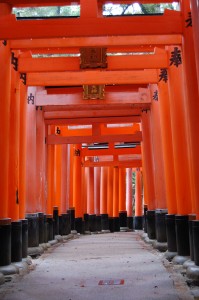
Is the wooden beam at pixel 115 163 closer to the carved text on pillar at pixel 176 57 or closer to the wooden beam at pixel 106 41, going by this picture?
the carved text on pillar at pixel 176 57

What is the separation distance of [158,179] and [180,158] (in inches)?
145

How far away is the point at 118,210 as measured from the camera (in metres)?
26.6

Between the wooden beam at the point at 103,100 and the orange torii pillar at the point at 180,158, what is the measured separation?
3.60 metres

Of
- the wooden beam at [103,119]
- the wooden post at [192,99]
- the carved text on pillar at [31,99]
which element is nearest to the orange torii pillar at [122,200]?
the wooden beam at [103,119]

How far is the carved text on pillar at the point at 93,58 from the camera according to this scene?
927cm

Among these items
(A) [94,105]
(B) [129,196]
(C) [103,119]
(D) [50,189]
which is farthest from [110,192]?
(A) [94,105]

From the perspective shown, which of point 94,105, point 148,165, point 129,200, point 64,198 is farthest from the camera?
point 129,200

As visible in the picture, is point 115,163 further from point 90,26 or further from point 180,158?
point 90,26

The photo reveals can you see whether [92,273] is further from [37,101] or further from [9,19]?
[37,101]

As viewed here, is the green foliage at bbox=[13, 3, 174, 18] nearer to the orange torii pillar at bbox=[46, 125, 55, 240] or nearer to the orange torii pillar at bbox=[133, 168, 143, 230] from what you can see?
the orange torii pillar at bbox=[46, 125, 55, 240]

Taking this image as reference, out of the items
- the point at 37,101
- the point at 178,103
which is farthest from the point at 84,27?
A: the point at 37,101

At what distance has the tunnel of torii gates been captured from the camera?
7.23 m

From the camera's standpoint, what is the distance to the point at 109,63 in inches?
371

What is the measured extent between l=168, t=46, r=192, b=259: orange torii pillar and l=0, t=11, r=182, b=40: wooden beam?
61.2 inches
